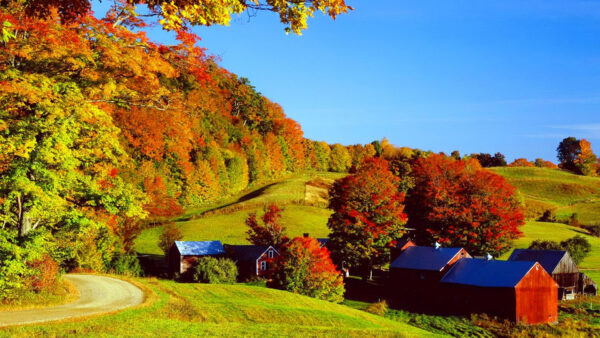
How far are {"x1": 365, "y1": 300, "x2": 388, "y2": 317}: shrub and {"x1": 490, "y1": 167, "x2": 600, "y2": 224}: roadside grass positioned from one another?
7254cm

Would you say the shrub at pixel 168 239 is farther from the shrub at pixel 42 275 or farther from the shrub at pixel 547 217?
the shrub at pixel 547 217

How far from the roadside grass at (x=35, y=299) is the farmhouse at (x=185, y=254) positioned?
2812cm

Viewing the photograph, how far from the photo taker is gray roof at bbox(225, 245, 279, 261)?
5584 centimetres

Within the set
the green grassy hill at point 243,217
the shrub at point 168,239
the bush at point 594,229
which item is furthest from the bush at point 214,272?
the bush at point 594,229

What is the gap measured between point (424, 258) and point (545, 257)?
1351 cm

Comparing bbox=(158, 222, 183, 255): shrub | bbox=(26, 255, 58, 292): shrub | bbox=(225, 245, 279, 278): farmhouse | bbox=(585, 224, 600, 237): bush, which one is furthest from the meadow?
bbox=(26, 255, 58, 292): shrub

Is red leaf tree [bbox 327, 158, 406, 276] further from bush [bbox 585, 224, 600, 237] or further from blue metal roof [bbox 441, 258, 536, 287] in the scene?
bush [bbox 585, 224, 600, 237]

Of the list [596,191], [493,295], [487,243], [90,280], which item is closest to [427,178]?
[487,243]

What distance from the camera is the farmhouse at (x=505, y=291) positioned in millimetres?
41656

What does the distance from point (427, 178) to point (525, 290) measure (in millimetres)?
23125

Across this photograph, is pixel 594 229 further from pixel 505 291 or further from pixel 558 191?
pixel 505 291

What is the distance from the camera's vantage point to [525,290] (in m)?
41.9

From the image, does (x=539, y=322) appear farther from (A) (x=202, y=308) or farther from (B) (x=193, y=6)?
(B) (x=193, y=6)

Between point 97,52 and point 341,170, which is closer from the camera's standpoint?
point 97,52
